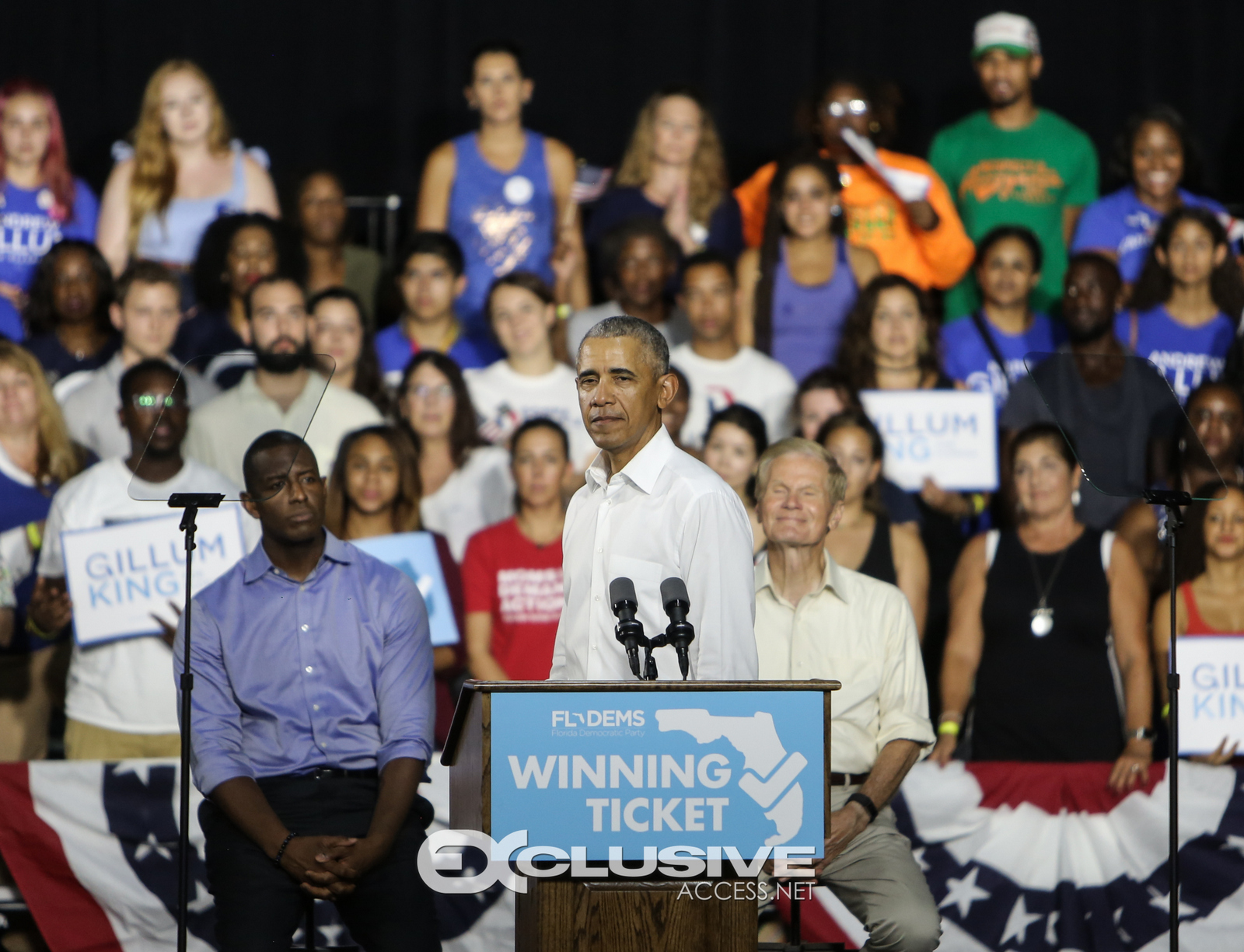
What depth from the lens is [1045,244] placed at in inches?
281

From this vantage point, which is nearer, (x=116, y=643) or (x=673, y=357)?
(x=116, y=643)

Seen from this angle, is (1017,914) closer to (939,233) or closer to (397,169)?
(939,233)

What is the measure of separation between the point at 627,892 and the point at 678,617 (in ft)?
1.73

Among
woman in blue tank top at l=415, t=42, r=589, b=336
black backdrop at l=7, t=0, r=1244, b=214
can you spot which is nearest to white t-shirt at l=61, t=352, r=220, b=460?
woman in blue tank top at l=415, t=42, r=589, b=336

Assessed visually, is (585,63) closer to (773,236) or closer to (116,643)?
(773,236)

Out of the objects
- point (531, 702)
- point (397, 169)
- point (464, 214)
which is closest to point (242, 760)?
point (531, 702)

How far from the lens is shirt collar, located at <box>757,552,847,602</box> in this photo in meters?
4.34

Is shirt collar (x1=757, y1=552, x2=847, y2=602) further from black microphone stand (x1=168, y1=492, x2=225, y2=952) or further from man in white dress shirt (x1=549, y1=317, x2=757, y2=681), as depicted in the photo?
black microphone stand (x1=168, y1=492, x2=225, y2=952)

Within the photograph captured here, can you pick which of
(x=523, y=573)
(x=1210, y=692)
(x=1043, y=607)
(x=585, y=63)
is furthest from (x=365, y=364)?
(x=1210, y=692)

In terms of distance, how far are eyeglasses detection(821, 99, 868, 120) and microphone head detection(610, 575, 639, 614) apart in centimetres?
437

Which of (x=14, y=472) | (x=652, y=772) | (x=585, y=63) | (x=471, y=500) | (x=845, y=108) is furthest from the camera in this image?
(x=585, y=63)

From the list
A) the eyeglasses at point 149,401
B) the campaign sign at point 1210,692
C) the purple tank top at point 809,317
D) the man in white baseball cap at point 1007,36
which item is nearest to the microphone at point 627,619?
the eyeglasses at point 149,401

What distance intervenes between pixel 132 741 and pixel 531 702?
109 inches

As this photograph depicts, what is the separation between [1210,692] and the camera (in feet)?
16.3
